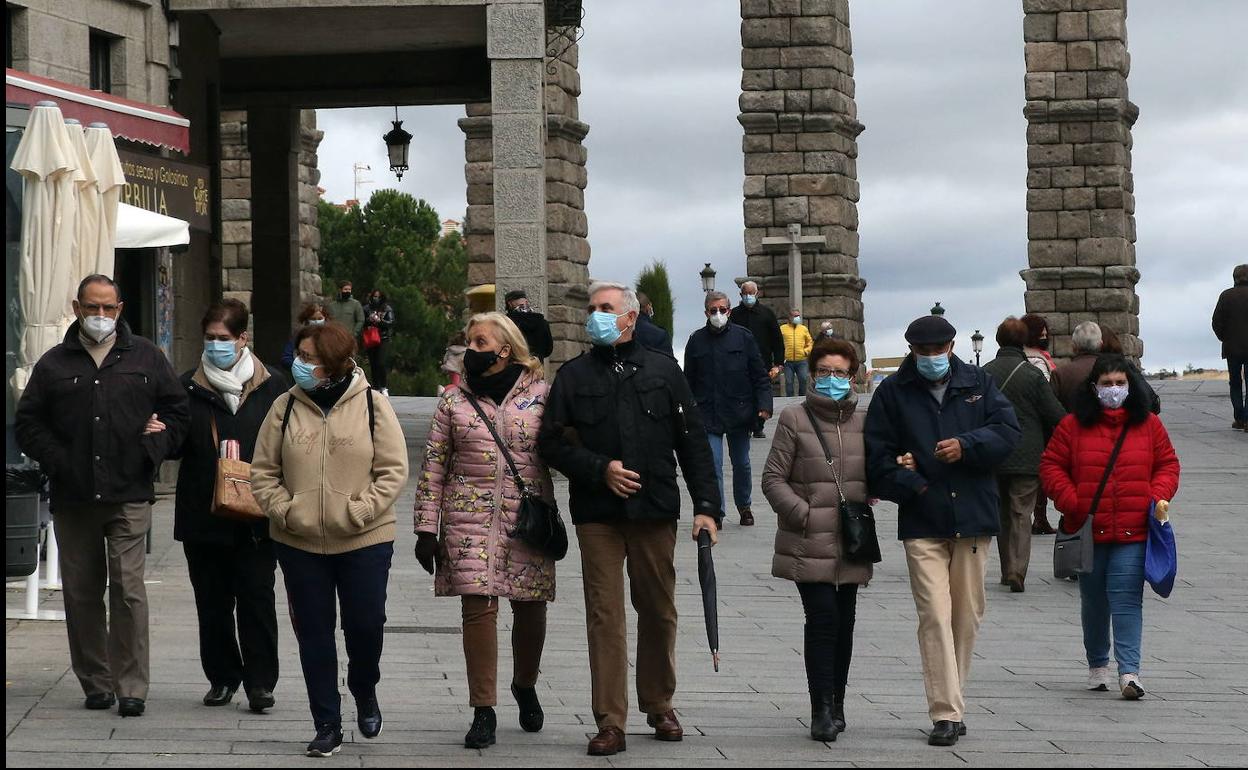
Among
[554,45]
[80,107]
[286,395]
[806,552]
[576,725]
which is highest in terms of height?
[554,45]

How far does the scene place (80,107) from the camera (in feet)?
51.9

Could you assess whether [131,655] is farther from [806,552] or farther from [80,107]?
[80,107]

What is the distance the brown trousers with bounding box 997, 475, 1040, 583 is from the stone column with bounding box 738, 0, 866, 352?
18.6m

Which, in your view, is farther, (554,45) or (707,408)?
(554,45)

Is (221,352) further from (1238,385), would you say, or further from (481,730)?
(1238,385)

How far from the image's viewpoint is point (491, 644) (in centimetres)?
845

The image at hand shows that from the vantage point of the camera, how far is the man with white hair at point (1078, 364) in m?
14.9

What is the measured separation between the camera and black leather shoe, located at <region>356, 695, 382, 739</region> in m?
8.47

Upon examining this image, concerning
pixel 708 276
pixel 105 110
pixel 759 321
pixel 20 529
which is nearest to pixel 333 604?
pixel 20 529

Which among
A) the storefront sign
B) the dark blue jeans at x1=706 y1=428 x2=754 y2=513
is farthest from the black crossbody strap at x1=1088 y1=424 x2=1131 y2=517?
the storefront sign

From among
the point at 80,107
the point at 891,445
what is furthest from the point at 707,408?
the point at 891,445

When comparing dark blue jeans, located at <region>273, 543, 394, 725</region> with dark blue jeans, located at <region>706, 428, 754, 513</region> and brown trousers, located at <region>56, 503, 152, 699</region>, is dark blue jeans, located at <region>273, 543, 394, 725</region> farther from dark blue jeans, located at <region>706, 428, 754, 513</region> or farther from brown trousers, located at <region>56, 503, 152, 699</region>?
dark blue jeans, located at <region>706, 428, 754, 513</region>

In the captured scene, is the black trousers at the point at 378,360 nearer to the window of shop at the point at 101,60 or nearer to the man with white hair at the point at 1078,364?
the window of shop at the point at 101,60

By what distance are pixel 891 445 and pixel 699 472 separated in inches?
36.9
